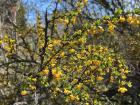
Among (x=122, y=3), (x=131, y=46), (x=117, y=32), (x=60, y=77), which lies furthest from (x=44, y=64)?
(x=122, y=3)

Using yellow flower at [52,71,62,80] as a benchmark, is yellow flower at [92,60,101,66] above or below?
above

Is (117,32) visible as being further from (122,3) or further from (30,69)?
(30,69)

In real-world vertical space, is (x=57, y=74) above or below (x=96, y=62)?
below

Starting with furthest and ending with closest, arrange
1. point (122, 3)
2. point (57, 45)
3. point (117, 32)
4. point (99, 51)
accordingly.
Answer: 1. point (122, 3)
2. point (117, 32)
3. point (99, 51)
4. point (57, 45)

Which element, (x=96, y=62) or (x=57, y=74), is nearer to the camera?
(x=57, y=74)

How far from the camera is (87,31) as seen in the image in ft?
15.4

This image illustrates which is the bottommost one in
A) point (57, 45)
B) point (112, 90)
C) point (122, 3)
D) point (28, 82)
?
point (112, 90)

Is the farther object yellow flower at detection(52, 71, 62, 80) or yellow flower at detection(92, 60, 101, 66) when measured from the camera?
yellow flower at detection(92, 60, 101, 66)

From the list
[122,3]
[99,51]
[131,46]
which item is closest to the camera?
[99,51]

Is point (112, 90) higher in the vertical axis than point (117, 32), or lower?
lower

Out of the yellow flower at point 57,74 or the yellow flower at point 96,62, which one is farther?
the yellow flower at point 96,62

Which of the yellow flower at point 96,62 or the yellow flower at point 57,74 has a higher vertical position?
the yellow flower at point 96,62

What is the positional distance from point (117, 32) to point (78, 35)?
4.69 metres

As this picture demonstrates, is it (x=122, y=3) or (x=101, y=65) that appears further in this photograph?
(x=122, y=3)
